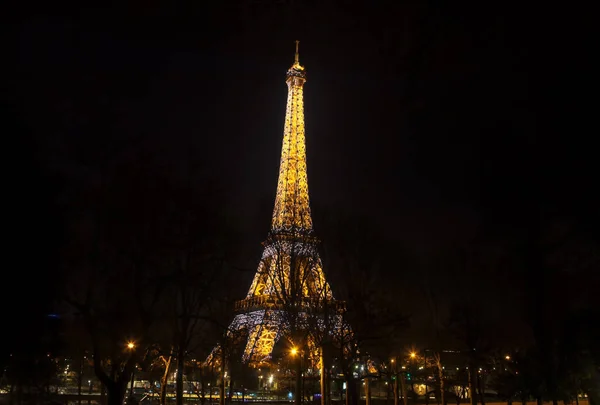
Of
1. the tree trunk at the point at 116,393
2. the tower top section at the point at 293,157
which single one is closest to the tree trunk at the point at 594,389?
the tree trunk at the point at 116,393

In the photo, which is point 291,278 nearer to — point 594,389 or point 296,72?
point 594,389

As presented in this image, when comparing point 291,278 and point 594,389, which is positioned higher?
point 291,278

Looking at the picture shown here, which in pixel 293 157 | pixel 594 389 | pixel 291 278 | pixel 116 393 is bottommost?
pixel 594 389

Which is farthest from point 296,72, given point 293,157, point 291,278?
point 291,278

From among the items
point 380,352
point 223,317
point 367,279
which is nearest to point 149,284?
point 367,279

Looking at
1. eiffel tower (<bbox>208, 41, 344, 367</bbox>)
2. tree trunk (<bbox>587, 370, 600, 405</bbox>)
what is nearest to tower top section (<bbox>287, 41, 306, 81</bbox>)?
eiffel tower (<bbox>208, 41, 344, 367</bbox>)

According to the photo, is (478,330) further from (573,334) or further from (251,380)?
(251,380)

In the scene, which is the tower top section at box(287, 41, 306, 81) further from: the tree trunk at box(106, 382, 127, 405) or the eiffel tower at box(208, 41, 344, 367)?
→ the tree trunk at box(106, 382, 127, 405)

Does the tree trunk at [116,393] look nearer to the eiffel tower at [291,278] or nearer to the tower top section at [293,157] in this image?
the eiffel tower at [291,278]
